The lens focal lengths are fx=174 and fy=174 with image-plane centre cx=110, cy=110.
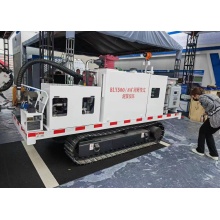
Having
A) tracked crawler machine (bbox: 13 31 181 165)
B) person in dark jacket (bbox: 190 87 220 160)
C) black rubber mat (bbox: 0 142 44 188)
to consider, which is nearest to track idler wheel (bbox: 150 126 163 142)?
tracked crawler machine (bbox: 13 31 181 165)

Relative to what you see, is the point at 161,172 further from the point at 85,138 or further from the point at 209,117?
the point at 209,117

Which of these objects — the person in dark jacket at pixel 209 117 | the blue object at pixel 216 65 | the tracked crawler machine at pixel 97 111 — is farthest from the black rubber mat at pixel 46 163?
the blue object at pixel 216 65

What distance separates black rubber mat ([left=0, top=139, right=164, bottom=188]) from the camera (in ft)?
8.32

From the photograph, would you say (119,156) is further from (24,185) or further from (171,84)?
(171,84)

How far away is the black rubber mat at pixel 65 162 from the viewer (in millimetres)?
2763

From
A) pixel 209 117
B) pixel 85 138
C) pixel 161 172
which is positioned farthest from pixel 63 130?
pixel 209 117

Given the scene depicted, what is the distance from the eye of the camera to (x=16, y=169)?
2818 millimetres

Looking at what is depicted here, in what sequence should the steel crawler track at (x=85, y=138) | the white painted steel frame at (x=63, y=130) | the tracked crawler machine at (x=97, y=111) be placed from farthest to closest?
the steel crawler track at (x=85, y=138) < the tracked crawler machine at (x=97, y=111) < the white painted steel frame at (x=63, y=130)

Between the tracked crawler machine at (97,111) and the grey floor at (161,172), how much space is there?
1.43 feet

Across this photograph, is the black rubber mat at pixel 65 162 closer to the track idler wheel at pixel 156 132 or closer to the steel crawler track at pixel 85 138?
the steel crawler track at pixel 85 138

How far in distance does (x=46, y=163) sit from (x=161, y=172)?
2024mm

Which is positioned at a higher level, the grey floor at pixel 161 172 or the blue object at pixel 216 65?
the blue object at pixel 216 65

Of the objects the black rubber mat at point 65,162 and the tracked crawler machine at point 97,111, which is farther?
the black rubber mat at point 65,162

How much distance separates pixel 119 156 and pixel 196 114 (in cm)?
486
